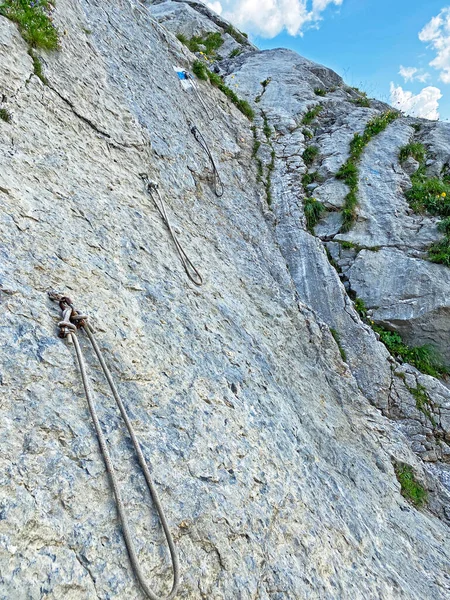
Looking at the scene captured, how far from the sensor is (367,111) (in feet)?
36.2

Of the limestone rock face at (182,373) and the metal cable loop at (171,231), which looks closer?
the limestone rock face at (182,373)

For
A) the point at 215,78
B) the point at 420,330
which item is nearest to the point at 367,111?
the point at 215,78

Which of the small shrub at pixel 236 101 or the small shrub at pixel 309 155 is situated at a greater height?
the small shrub at pixel 236 101

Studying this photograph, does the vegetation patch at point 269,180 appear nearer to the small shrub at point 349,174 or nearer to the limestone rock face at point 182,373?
the limestone rock face at point 182,373

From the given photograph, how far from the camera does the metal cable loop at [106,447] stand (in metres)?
2.03

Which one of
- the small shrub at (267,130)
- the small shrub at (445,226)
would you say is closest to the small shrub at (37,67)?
the small shrub at (267,130)

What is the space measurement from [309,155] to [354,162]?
1153mm

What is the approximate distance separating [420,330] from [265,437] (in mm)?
4707

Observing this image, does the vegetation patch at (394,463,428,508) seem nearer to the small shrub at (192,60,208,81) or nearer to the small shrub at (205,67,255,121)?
the small shrub at (205,67,255,121)

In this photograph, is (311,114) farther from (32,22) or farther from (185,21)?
(185,21)

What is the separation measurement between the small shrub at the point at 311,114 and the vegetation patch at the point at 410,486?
9.32 meters

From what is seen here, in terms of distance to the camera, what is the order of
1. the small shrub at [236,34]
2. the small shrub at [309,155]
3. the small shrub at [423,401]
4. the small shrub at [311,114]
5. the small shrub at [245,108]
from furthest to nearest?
the small shrub at [236,34]
the small shrub at [311,114]
the small shrub at [245,108]
the small shrub at [309,155]
the small shrub at [423,401]

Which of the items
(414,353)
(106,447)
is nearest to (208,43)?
(414,353)

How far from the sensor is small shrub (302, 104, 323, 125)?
1076cm
